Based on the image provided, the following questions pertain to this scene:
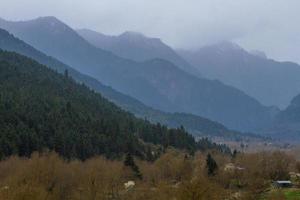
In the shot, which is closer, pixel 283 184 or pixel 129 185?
pixel 129 185

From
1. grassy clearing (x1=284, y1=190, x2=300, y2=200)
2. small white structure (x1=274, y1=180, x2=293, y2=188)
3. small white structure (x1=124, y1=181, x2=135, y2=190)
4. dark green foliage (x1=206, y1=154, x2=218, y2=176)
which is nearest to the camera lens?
grassy clearing (x1=284, y1=190, x2=300, y2=200)

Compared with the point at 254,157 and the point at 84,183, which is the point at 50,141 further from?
the point at 84,183

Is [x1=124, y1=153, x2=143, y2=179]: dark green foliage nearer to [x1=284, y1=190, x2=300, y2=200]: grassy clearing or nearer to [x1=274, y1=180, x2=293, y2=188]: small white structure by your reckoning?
[x1=274, y1=180, x2=293, y2=188]: small white structure

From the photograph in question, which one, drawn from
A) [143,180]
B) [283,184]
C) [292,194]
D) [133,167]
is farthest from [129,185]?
[283,184]

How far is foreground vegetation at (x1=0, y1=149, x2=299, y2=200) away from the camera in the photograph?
273 ft

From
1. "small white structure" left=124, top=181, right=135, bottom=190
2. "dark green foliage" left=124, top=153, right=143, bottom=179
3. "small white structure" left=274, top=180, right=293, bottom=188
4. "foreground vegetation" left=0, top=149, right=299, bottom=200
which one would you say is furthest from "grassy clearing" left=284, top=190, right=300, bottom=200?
"dark green foliage" left=124, top=153, right=143, bottom=179

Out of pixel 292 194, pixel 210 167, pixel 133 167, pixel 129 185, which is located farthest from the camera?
pixel 133 167

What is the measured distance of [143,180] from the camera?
142m

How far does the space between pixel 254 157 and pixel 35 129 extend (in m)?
75.0

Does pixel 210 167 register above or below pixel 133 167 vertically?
above

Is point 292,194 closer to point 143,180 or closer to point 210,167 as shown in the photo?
point 210,167

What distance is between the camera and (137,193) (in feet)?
357

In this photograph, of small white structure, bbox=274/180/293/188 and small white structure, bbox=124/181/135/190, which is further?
small white structure, bbox=274/180/293/188

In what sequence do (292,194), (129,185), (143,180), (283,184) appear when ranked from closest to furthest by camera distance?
(292,194) < (129,185) < (283,184) < (143,180)
